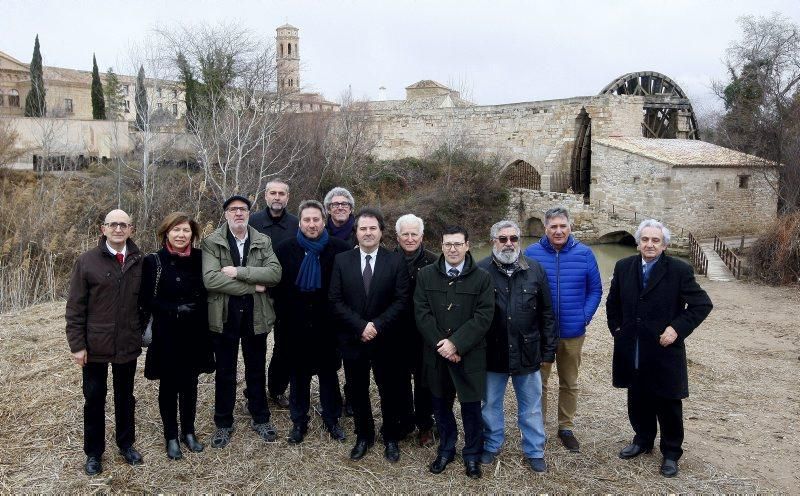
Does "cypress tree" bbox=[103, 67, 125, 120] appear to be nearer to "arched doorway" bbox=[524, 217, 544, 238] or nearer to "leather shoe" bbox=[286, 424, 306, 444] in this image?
"arched doorway" bbox=[524, 217, 544, 238]

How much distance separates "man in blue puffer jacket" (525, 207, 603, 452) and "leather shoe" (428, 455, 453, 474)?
0.99 meters

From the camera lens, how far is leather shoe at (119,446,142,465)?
12.7ft

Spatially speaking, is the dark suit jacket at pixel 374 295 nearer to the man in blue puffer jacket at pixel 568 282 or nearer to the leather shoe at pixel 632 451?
the man in blue puffer jacket at pixel 568 282

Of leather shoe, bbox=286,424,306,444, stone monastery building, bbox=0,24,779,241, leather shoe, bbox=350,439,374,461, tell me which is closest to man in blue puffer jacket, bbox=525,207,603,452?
leather shoe, bbox=350,439,374,461

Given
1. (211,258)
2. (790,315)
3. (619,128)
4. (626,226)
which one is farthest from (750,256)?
(211,258)

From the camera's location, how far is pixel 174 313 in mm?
3781

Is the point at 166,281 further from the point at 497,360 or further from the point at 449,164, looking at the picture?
the point at 449,164

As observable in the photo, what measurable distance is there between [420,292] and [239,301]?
1.27 meters

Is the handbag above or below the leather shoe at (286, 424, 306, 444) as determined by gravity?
above

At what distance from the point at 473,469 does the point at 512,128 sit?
23.2 metres

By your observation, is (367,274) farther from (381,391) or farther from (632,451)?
(632,451)

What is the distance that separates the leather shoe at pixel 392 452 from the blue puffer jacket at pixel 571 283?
4.61 ft

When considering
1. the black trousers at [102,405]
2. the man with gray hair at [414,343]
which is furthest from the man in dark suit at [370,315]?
the black trousers at [102,405]

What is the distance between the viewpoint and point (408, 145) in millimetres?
28031
